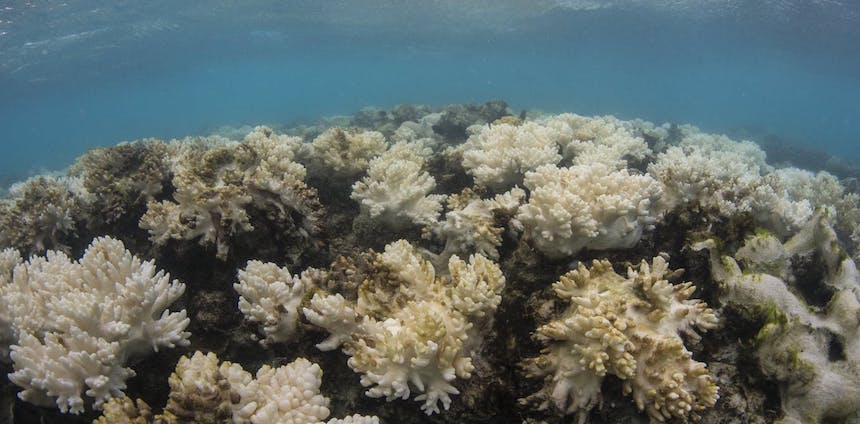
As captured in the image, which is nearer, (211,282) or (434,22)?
(211,282)

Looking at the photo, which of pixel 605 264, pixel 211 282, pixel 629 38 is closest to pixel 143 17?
pixel 211 282

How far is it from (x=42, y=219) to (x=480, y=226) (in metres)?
5.25

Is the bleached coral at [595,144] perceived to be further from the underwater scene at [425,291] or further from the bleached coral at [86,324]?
the bleached coral at [86,324]

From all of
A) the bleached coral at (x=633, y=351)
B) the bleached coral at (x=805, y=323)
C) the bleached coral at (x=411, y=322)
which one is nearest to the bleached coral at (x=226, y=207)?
the bleached coral at (x=411, y=322)

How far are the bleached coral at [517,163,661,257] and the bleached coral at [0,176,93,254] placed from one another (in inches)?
214

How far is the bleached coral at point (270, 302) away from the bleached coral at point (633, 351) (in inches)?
70.4

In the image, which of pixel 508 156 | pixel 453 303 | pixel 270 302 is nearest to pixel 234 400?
pixel 270 302

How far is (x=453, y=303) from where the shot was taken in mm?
2766

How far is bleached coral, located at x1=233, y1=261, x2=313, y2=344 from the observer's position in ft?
10.1

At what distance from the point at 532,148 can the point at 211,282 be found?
3.41m

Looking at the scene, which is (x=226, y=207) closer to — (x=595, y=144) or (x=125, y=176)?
(x=125, y=176)

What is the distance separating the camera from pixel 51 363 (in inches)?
104

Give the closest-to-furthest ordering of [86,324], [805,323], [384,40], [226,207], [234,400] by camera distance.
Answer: [234,400] < [805,323] < [86,324] < [226,207] < [384,40]

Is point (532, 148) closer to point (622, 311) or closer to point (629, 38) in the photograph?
point (622, 311)
